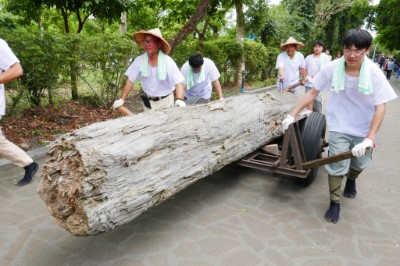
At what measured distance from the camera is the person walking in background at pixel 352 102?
2861mm

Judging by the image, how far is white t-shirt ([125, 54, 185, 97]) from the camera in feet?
13.3

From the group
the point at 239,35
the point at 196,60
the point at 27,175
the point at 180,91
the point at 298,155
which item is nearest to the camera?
the point at 298,155

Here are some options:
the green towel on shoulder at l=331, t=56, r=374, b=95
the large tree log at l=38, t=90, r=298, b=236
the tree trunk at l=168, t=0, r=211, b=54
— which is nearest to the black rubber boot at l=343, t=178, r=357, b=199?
the green towel on shoulder at l=331, t=56, r=374, b=95

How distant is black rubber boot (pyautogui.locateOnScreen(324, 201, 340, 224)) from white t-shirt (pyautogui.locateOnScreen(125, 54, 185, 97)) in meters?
2.30

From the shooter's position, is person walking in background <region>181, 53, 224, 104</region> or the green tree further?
the green tree

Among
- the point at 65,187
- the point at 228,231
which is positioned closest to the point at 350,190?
the point at 228,231

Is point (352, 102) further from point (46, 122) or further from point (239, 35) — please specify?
point (239, 35)

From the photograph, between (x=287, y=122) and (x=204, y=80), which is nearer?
(x=287, y=122)

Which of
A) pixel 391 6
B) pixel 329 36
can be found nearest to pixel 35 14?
pixel 391 6

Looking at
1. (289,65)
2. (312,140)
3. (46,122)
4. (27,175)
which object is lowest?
(27,175)

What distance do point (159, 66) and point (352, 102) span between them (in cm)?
223

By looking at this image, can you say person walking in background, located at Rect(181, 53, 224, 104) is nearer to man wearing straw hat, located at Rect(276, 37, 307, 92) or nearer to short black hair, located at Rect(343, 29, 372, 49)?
man wearing straw hat, located at Rect(276, 37, 307, 92)

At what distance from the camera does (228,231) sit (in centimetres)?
301

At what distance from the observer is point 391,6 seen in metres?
19.9
